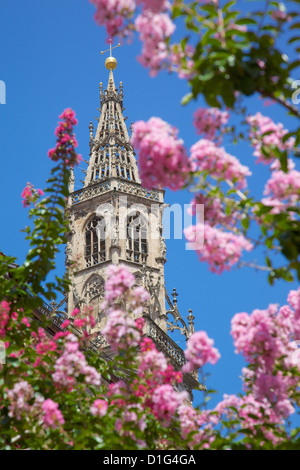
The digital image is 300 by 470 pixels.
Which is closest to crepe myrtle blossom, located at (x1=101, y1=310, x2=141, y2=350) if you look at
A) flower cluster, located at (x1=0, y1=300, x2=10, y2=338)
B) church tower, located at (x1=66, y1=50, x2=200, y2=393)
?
flower cluster, located at (x1=0, y1=300, x2=10, y2=338)

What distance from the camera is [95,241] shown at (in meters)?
51.9

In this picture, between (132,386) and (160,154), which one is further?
(132,386)

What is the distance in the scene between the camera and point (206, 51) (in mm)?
8031

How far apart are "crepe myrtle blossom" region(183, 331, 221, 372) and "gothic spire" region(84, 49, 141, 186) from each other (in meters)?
44.8

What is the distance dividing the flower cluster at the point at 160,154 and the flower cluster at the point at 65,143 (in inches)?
89.4

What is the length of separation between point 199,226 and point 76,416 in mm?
2807

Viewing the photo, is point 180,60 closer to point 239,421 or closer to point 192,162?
point 192,162

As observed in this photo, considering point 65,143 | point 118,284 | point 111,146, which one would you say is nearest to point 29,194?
point 65,143

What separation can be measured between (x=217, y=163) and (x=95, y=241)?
4320 cm

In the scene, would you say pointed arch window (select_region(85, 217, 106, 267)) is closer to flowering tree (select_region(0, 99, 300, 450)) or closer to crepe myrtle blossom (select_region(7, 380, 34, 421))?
flowering tree (select_region(0, 99, 300, 450))

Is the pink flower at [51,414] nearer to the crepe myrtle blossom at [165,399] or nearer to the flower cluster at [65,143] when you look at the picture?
the crepe myrtle blossom at [165,399]

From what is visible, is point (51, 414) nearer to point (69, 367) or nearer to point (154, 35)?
point (69, 367)

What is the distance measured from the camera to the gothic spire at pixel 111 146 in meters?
55.3

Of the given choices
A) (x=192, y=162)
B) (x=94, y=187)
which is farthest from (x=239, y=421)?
(x=94, y=187)
